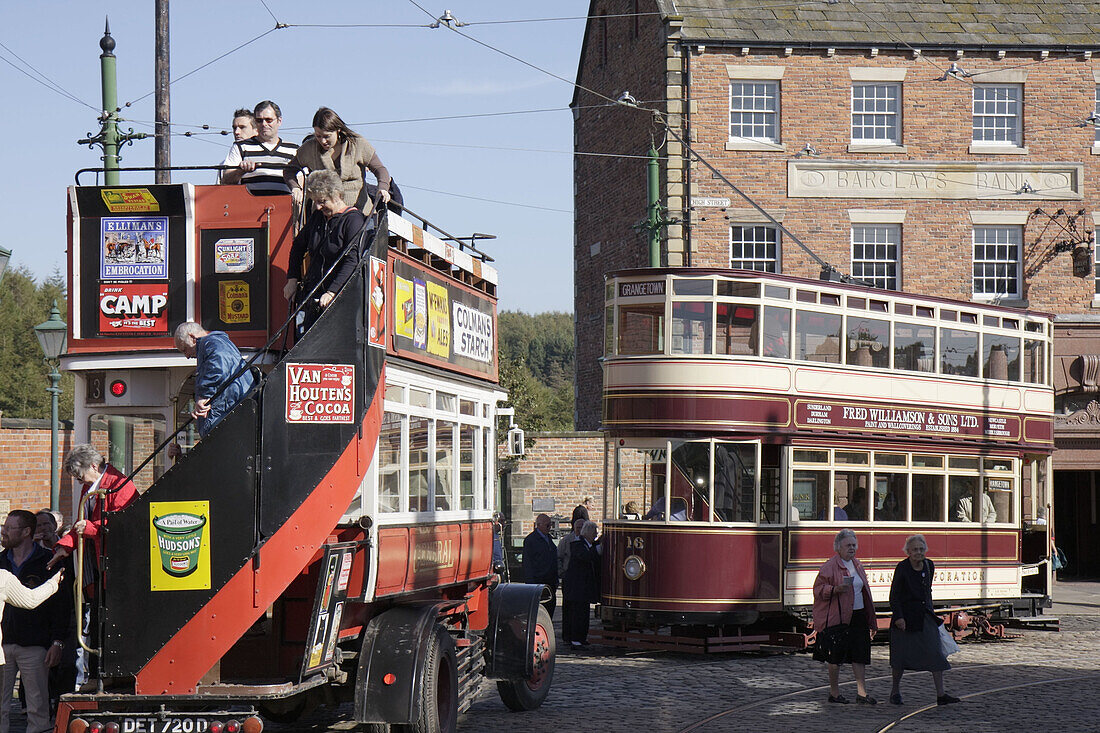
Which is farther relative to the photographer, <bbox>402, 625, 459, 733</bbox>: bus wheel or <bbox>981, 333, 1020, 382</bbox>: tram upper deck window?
<bbox>981, 333, 1020, 382</bbox>: tram upper deck window

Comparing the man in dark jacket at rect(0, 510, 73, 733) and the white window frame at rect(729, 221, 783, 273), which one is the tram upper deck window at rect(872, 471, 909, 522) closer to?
the white window frame at rect(729, 221, 783, 273)

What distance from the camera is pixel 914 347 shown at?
19.4 metres

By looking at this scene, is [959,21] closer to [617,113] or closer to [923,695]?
[617,113]

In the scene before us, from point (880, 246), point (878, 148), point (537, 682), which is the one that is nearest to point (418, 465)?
point (537, 682)

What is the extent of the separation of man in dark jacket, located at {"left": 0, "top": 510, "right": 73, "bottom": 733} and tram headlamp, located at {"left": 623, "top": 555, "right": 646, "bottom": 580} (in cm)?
863

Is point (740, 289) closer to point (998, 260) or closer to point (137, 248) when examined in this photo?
point (137, 248)

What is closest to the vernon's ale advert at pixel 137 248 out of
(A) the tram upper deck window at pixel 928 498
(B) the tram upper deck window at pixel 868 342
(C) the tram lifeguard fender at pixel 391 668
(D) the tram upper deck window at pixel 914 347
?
(C) the tram lifeguard fender at pixel 391 668

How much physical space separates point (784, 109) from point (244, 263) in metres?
21.0

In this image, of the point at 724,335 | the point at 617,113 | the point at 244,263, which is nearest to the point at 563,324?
the point at 617,113

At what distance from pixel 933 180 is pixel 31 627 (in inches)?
928

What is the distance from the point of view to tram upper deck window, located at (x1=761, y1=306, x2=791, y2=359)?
17750mm

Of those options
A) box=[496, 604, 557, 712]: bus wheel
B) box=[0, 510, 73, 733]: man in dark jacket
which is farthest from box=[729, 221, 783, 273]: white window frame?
box=[0, 510, 73, 733]: man in dark jacket

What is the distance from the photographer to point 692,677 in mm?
15352

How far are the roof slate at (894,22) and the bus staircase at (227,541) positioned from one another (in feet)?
73.3
